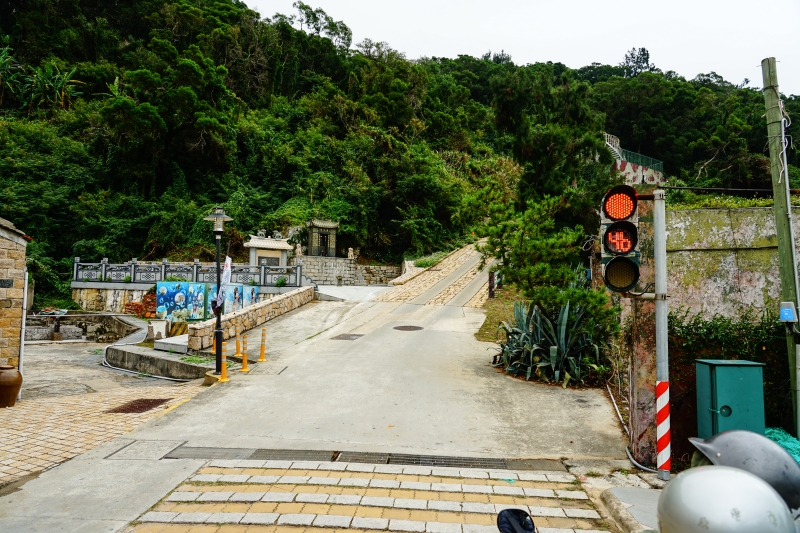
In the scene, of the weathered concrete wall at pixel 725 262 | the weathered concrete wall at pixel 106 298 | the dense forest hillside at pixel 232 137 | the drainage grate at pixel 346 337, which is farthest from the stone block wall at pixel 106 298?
the weathered concrete wall at pixel 725 262

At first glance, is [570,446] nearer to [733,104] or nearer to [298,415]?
[298,415]

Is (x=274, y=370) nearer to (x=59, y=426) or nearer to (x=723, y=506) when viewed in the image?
(x=59, y=426)

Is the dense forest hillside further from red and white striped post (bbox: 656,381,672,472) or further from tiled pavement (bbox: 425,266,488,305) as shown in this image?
red and white striped post (bbox: 656,381,672,472)

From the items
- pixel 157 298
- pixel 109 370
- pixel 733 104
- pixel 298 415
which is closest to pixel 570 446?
pixel 298 415

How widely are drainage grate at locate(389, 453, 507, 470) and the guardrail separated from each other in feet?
68.0

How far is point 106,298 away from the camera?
94.1 feet

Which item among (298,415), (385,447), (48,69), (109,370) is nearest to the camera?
(385,447)

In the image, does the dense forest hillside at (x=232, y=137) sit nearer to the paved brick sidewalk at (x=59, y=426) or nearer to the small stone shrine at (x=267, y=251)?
the small stone shrine at (x=267, y=251)

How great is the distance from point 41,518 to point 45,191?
3922 centimetres

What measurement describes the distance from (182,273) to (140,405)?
65.4 ft

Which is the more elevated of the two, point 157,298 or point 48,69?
point 48,69

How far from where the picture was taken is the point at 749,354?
6.13 metres

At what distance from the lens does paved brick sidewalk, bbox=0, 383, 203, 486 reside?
6.18 metres

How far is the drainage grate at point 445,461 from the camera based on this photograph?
6066 mm
